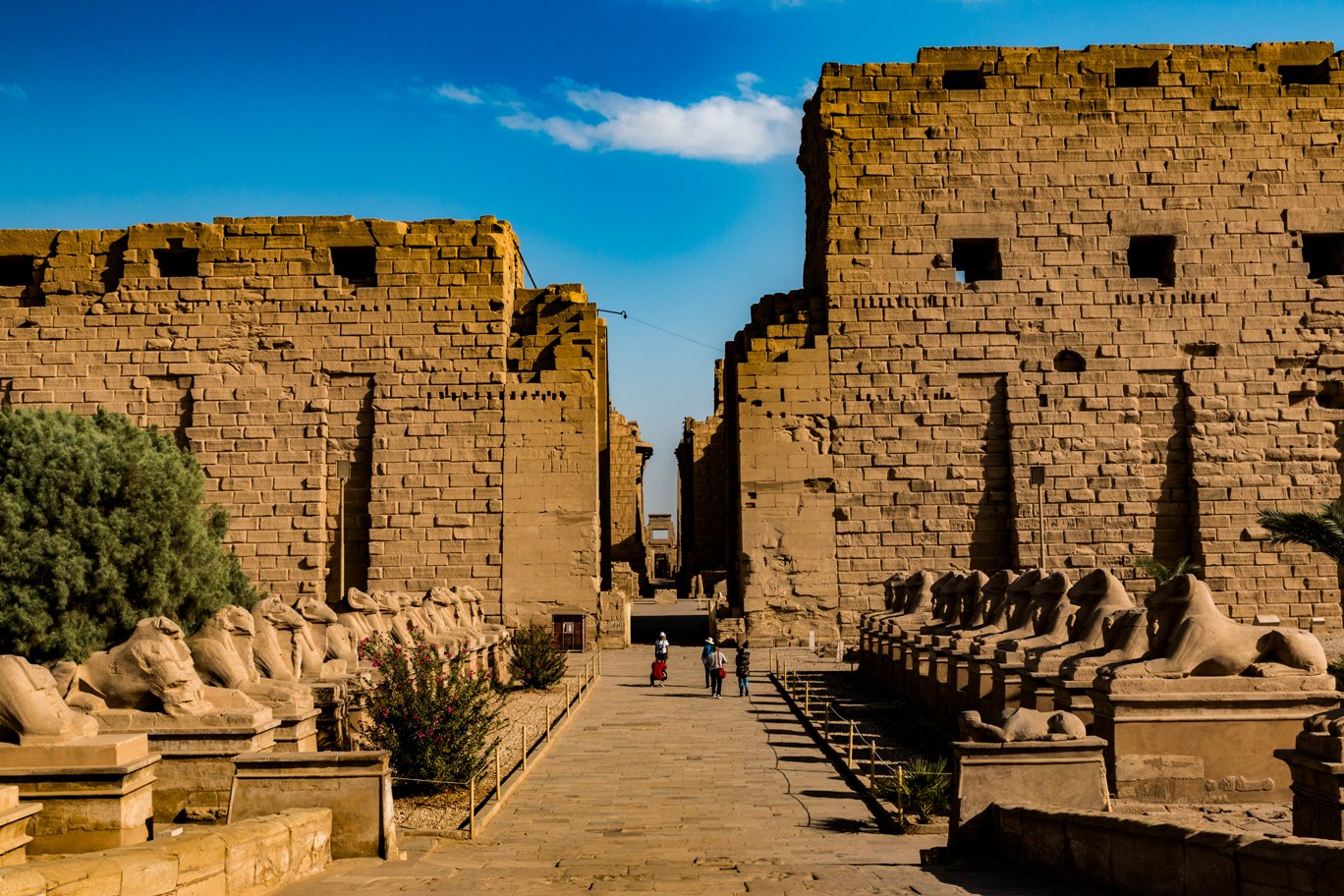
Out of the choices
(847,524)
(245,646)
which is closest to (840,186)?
(847,524)

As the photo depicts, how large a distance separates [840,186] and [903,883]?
18136 mm

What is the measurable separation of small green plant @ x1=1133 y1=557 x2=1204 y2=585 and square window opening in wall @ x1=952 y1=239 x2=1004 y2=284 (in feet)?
20.0

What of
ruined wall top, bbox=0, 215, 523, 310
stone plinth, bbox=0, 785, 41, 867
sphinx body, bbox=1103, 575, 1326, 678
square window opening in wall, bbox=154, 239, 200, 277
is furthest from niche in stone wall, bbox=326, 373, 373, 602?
sphinx body, bbox=1103, 575, 1326, 678

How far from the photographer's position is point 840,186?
73.9 feet

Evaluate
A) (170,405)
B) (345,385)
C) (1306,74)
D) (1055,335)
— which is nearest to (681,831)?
(345,385)

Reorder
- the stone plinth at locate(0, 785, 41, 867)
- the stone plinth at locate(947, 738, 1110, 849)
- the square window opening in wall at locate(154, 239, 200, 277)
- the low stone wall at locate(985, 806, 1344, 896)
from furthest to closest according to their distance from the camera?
the square window opening in wall at locate(154, 239, 200, 277)
the stone plinth at locate(947, 738, 1110, 849)
the stone plinth at locate(0, 785, 41, 867)
the low stone wall at locate(985, 806, 1344, 896)

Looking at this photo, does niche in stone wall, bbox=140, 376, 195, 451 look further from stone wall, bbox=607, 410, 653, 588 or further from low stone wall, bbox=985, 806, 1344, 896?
low stone wall, bbox=985, 806, 1344, 896

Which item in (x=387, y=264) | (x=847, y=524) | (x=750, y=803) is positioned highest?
(x=387, y=264)

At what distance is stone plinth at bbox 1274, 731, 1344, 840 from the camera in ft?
19.4

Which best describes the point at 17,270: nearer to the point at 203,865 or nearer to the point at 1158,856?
the point at 203,865

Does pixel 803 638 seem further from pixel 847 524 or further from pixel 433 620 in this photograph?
pixel 433 620

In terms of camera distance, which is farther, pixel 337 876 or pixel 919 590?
pixel 919 590

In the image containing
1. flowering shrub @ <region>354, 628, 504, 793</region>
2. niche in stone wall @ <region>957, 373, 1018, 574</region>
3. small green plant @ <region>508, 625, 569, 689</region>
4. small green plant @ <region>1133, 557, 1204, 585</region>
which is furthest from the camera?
niche in stone wall @ <region>957, 373, 1018, 574</region>

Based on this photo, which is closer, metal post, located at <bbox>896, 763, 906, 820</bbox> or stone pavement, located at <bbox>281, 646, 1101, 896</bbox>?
stone pavement, located at <bbox>281, 646, 1101, 896</bbox>
